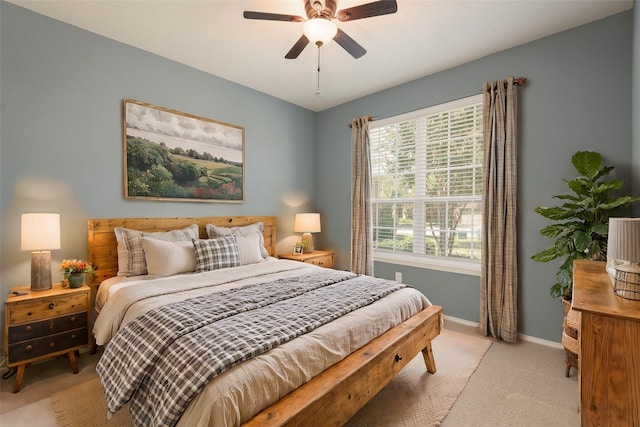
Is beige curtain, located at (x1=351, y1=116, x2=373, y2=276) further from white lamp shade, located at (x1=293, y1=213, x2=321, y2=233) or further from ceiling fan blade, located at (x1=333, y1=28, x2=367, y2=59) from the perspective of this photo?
ceiling fan blade, located at (x1=333, y1=28, x2=367, y2=59)

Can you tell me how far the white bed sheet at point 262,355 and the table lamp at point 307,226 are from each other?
1.33m

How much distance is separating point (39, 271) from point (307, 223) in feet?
8.95

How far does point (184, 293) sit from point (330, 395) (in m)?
1.29

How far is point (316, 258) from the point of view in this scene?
3.95m

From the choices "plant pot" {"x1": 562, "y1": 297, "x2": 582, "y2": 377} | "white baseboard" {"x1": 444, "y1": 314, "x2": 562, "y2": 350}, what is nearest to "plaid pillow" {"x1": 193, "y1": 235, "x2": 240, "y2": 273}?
"white baseboard" {"x1": 444, "y1": 314, "x2": 562, "y2": 350}

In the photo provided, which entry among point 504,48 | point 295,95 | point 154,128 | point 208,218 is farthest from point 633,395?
point 295,95

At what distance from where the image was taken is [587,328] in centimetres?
94

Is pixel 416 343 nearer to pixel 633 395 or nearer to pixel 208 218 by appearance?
pixel 633 395

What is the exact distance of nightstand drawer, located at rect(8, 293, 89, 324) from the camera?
203 centimetres

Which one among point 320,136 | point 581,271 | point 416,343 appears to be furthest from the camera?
point 320,136

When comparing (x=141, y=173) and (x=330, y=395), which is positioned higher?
(x=141, y=173)

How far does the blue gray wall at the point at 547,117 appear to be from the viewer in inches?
94.3

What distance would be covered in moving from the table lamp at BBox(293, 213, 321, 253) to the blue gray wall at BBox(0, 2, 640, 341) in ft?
3.37

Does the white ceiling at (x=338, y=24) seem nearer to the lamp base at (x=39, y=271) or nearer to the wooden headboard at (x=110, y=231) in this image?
the wooden headboard at (x=110, y=231)
